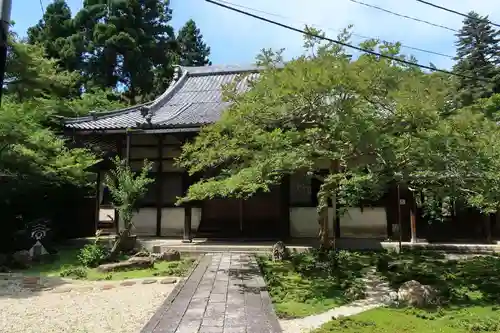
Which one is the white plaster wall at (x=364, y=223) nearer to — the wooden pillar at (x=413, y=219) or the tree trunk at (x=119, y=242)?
the wooden pillar at (x=413, y=219)

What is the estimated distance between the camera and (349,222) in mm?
14289

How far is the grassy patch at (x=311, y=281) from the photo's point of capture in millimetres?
7117

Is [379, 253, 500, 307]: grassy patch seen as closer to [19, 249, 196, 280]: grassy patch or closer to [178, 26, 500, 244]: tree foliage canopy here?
[178, 26, 500, 244]: tree foliage canopy

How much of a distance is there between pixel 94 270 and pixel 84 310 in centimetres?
389

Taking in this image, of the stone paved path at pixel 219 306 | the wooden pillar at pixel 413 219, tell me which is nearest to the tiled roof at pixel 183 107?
the stone paved path at pixel 219 306

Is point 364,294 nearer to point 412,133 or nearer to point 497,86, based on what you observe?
point 412,133

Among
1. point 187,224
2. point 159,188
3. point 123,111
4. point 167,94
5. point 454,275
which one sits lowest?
point 454,275

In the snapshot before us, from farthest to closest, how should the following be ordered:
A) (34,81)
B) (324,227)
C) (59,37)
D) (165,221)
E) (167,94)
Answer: (59,37) < (167,94) < (34,81) < (165,221) < (324,227)

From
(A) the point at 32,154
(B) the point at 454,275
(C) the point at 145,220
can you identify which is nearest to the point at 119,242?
(C) the point at 145,220

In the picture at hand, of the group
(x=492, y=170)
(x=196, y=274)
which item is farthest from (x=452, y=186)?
(x=196, y=274)

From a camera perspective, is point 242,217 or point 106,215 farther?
point 106,215

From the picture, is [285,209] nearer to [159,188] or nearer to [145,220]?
[159,188]

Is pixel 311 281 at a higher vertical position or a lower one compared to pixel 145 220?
lower

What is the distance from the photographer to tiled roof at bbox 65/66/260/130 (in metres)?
13.9
